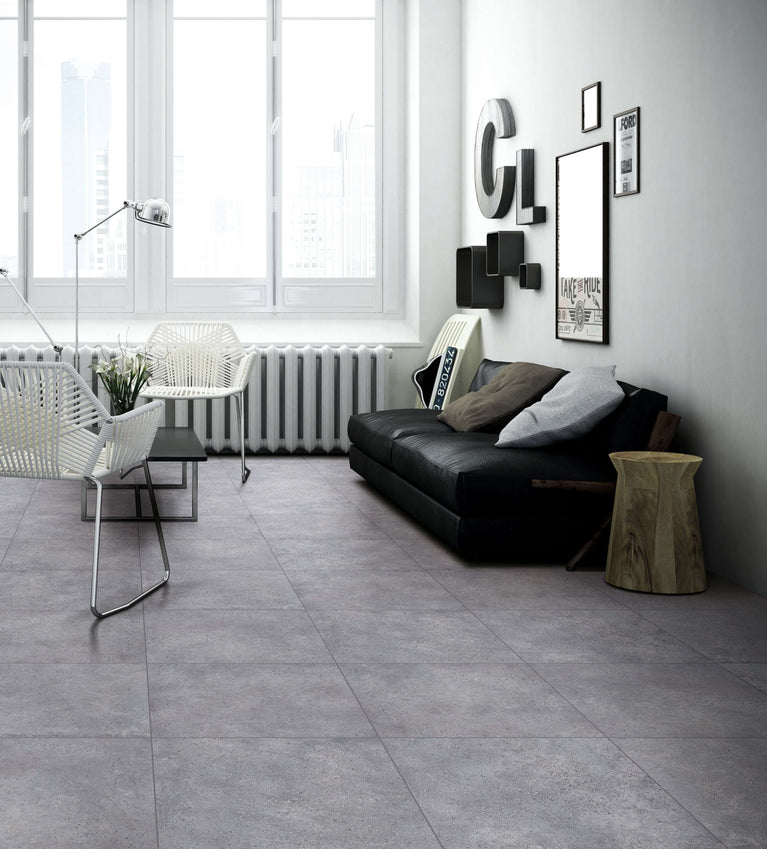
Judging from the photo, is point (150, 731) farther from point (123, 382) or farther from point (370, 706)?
point (123, 382)

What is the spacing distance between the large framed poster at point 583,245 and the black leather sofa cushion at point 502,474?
87cm

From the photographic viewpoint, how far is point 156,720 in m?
2.62

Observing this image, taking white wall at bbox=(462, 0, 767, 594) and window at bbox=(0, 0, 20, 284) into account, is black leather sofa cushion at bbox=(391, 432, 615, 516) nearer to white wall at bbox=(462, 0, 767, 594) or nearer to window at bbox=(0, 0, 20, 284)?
white wall at bbox=(462, 0, 767, 594)

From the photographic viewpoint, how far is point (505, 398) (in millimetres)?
5227

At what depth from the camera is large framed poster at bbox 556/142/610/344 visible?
16.7 ft

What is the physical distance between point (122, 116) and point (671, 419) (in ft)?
16.1

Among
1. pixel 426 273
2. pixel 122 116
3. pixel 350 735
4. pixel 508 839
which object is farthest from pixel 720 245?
pixel 122 116

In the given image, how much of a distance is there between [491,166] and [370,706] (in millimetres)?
4584

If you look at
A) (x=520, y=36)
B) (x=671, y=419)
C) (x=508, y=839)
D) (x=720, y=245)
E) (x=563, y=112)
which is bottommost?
(x=508, y=839)

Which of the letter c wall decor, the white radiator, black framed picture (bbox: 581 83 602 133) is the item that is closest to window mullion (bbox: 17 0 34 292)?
the white radiator

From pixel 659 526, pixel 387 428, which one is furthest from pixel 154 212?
pixel 659 526

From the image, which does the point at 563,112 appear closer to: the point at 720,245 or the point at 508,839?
the point at 720,245

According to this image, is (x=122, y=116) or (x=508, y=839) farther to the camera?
(x=122, y=116)

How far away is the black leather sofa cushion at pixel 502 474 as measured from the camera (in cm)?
425
